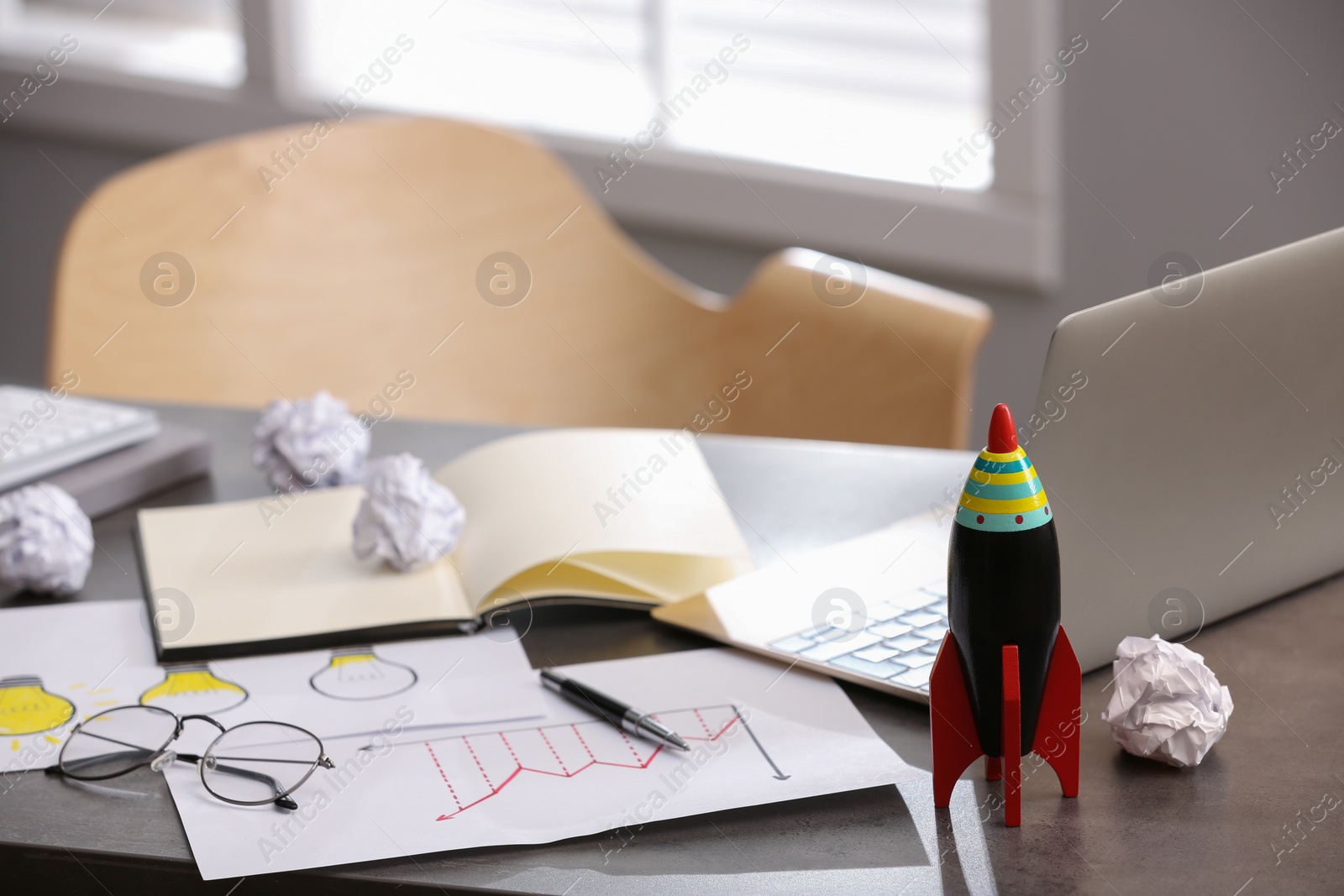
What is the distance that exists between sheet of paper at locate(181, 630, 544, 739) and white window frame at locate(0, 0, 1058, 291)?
4.80 ft

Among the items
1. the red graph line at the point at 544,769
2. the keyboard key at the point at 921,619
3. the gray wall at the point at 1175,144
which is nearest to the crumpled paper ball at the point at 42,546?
the red graph line at the point at 544,769

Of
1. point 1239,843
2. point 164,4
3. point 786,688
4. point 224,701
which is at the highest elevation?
point 164,4

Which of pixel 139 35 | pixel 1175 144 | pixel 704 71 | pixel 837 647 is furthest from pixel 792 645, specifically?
pixel 139 35

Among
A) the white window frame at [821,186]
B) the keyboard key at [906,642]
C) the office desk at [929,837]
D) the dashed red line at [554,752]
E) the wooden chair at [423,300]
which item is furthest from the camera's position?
the white window frame at [821,186]

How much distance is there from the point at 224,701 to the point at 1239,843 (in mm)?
556

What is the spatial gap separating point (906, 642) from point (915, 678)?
0.05m

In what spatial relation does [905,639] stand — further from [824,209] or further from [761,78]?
[761,78]

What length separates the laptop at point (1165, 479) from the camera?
67cm

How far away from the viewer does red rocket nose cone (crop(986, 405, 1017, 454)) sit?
61cm

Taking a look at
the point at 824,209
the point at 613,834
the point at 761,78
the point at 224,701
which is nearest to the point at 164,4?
the point at 761,78

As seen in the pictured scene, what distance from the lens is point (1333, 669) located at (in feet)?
2.56

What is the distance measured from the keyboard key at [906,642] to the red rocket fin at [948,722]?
0.15m

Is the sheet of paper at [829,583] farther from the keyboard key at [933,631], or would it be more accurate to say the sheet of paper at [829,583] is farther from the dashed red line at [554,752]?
the dashed red line at [554,752]

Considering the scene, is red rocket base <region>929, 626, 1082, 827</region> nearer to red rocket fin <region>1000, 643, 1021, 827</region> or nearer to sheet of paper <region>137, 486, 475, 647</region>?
red rocket fin <region>1000, 643, 1021, 827</region>
